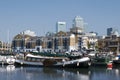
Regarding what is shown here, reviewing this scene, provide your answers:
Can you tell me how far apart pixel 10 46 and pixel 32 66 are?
107910 mm

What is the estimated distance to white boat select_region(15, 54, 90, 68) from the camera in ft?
220

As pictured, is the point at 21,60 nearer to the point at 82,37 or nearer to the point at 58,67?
the point at 58,67

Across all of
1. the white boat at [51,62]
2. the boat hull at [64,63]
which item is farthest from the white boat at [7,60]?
the boat hull at [64,63]

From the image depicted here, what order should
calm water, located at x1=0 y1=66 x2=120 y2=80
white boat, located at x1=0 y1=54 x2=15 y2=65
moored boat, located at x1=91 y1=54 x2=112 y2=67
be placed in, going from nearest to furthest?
calm water, located at x1=0 y1=66 x2=120 y2=80 → moored boat, located at x1=91 y1=54 x2=112 y2=67 → white boat, located at x1=0 y1=54 x2=15 y2=65

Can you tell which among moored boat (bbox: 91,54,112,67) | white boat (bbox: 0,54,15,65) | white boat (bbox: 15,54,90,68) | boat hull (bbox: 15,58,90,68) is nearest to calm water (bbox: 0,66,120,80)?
boat hull (bbox: 15,58,90,68)

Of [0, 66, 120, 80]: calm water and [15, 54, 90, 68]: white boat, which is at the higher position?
[15, 54, 90, 68]: white boat

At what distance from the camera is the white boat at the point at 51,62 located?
220 ft

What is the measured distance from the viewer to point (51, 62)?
71938mm

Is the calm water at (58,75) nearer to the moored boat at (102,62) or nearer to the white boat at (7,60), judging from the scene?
the moored boat at (102,62)

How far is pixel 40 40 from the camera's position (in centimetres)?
16862

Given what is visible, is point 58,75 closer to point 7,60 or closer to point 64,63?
point 64,63

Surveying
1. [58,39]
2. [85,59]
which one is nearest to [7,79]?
[85,59]

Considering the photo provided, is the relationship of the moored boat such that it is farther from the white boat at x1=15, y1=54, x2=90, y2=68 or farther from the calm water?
the calm water

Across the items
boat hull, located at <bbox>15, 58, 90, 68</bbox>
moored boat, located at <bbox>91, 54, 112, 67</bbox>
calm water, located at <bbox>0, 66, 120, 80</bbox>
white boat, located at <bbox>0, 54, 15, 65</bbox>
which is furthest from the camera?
white boat, located at <bbox>0, 54, 15, 65</bbox>
